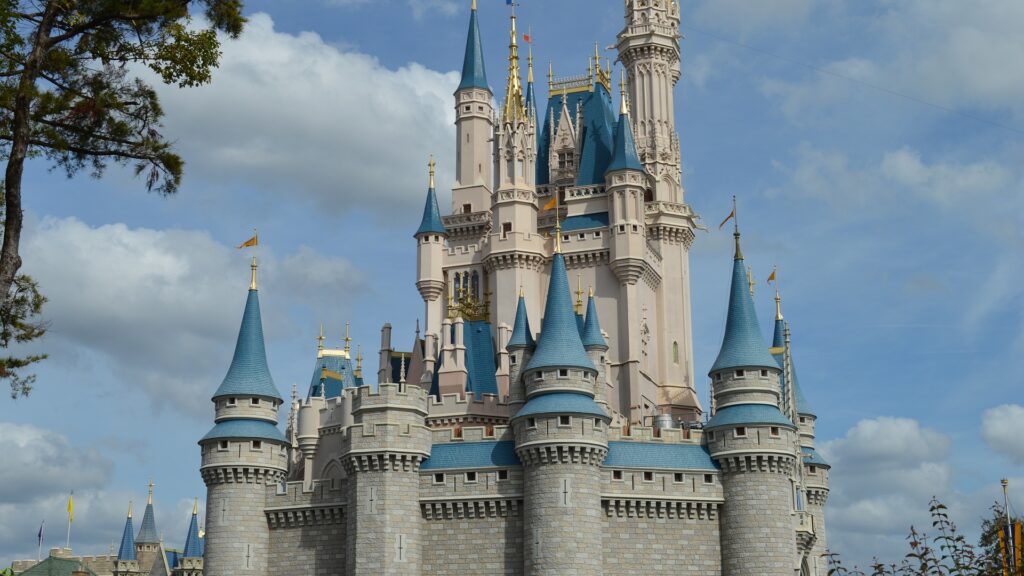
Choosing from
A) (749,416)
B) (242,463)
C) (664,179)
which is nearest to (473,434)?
(242,463)

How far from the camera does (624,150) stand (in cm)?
6394

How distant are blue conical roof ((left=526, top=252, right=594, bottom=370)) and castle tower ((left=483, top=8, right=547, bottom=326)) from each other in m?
12.0

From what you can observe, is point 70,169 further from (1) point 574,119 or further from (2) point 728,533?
(1) point 574,119

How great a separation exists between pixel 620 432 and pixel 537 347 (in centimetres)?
433

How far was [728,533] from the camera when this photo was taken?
1829 inches

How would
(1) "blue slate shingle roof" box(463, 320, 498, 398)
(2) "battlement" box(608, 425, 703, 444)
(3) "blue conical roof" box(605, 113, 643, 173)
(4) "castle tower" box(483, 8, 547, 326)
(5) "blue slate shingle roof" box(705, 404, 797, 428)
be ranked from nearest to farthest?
(5) "blue slate shingle roof" box(705, 404, 797, 428)
(2) "battlement" box(608, 425, 703, 444)
(1) "blue slate shingle roof" box(463, 320, 498, 398)
(4) "castle tower" box(483, 8, 547, 326)
(3) "blue conical roof" box(605, 113, 643, 173)

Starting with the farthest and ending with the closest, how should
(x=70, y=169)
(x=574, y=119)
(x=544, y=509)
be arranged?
1. (x=574, y=119)
2. (x=544, y=509)
3. (x=70, y=169)

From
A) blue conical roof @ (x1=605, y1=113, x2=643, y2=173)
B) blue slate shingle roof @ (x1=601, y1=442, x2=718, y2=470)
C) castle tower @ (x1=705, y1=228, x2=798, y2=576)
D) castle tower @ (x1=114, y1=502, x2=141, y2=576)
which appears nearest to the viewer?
castle tower @ (x1=705, y1=228, x2=798, y2=576)

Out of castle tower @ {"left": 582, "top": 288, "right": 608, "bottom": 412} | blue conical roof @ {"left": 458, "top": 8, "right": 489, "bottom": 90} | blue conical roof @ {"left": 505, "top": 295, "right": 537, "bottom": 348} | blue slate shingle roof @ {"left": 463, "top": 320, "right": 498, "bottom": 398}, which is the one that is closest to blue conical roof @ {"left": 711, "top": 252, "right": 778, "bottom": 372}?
castle tower @ {"left": 582, "top": 288, "right": 608, "bottom": 412}

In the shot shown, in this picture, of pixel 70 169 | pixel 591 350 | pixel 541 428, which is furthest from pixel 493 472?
pixel 70 169

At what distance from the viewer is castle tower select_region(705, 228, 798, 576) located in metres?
46.0

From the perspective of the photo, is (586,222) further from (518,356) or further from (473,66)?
(518,356)

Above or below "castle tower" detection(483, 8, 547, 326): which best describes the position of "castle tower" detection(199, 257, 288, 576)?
below

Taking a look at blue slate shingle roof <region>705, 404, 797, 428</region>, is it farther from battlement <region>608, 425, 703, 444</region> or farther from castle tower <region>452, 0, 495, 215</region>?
castle tower <region>452, 0, 495, 215</region>
